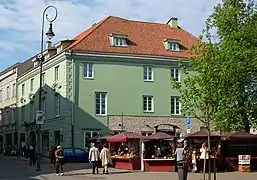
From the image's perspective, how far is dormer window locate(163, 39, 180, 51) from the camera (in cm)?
5738

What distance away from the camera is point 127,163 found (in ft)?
115

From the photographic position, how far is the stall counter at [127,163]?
34625mm

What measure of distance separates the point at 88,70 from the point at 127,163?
62.1 ft

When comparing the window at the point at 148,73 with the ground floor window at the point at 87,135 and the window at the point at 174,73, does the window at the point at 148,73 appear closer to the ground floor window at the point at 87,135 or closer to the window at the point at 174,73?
the window at the point at 174,73

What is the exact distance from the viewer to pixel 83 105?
170 feet

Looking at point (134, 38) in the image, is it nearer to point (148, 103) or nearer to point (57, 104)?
point (148, 103)

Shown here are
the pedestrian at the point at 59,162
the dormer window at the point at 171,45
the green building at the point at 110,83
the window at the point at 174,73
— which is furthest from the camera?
the dormer window at the point at 171,45

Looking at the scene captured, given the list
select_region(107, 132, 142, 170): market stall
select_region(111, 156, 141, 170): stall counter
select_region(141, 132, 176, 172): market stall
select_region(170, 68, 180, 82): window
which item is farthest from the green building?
select_region(141, 132, 176, 172): market stall

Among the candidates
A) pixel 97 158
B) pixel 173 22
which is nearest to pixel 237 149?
pixel 97 158

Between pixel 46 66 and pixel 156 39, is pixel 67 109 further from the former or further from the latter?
pixel 156 39

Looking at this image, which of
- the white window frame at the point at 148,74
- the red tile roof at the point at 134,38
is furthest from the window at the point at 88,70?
the white window frame at the point at 148,74

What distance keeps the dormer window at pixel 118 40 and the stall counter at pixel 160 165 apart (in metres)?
22.6

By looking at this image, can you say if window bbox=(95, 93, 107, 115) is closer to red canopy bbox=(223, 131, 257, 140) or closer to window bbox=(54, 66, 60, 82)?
window bbox=(54, 66, 60, 82)

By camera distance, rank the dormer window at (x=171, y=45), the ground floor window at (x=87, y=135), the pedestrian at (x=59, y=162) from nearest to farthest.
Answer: the pedestrian at (x=59, y=162)
the ground floor window at (x=87, y=135)
the dormer window at (x=171, y=45)
